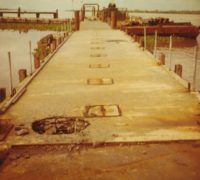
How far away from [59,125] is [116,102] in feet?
6.39

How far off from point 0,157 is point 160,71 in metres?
7.89

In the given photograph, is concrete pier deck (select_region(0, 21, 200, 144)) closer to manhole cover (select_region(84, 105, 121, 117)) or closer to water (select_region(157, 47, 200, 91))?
manhole cover (select_region(84, 105, 121, 117))

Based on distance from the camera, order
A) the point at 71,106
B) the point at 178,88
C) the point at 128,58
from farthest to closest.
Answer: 1. the point at 128,58
2. the point at 178,88
3. the point at 71,106

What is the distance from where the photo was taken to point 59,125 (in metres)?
7.06

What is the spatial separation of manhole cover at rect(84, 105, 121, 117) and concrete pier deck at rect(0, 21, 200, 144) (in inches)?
4.6

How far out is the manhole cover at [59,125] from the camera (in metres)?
6.80

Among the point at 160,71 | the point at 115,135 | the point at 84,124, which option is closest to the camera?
the point at 115,135

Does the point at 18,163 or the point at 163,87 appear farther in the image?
the point at 163,87

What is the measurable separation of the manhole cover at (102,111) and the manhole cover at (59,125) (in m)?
0.43

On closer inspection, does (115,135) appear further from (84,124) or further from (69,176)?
(69,176)

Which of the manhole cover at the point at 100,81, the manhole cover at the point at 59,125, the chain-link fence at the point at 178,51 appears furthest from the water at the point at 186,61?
the manhole cover at the point at 59,125

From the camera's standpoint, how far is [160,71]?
40.5 ft

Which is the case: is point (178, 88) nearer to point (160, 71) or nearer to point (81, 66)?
point (160, 71)

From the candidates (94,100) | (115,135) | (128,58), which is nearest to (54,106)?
(94,100)
